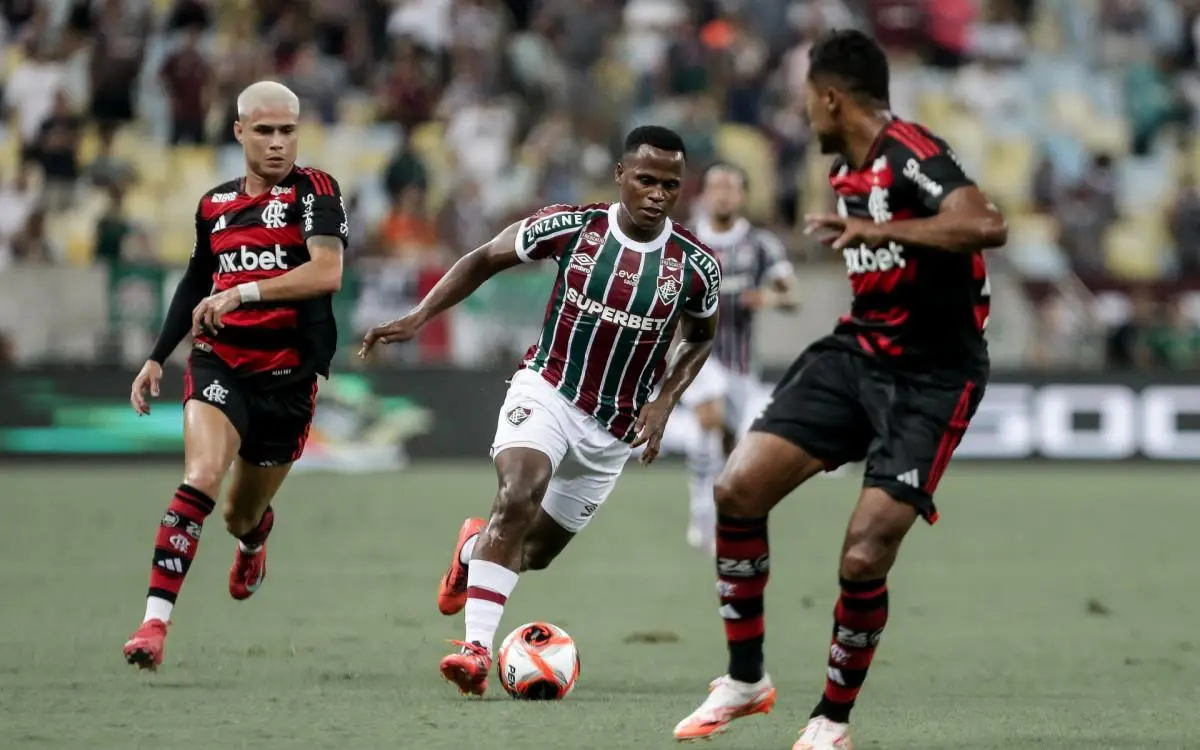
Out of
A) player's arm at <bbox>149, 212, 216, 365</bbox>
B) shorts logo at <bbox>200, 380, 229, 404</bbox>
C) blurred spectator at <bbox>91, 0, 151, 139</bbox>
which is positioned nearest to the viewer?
shorts logo at <bbox>200, 380, 229, 404</bbox>

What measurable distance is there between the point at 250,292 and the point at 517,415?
1346 mm

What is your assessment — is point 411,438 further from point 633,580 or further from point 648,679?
point 648,679

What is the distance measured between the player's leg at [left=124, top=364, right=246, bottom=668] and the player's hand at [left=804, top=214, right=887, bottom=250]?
3237 millimetres

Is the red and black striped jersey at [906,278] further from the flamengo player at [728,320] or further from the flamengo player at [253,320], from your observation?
the flamengo player at [728,320]

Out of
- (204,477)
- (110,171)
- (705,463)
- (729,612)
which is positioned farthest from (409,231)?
(729,612)

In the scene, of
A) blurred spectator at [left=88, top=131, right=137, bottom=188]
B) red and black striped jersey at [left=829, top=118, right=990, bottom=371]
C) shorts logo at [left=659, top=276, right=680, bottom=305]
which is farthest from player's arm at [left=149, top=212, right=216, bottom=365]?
blurred spectator at [left=88, top=131, right=137, bottom=188]

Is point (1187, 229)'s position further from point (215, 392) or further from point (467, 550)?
point (215, 392)

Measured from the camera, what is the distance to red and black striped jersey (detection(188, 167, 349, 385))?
332 inches

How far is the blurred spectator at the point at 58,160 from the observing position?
66.3ft

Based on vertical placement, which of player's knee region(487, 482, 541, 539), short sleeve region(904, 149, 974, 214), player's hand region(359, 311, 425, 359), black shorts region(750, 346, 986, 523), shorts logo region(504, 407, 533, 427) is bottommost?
player's knee region(487, 482, 541, 539)

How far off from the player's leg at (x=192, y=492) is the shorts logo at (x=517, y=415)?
1.33m

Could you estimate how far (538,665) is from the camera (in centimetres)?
733

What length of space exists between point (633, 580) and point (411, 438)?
303 inches

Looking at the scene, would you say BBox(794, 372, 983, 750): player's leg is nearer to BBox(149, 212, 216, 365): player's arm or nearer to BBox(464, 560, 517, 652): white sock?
BBox(464, 560, 517, 652): white sock
